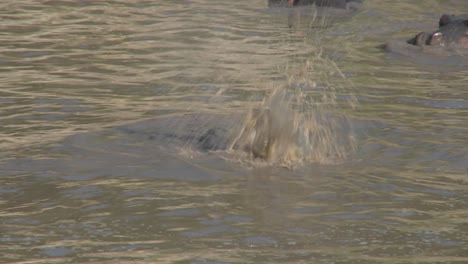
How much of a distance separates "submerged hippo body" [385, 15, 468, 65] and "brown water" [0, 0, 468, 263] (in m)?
0.19

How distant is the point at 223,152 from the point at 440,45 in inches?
216

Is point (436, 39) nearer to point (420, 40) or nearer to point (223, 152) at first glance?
point (420, 40)

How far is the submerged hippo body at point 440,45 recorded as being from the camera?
39.5 ft

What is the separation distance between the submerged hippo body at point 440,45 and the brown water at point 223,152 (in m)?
0.19

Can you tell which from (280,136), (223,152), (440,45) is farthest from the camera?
(440,45)

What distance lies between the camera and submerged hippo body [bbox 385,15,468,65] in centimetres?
1205

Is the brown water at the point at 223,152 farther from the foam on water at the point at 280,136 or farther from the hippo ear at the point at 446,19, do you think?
the hippo ear at the point at 446,19

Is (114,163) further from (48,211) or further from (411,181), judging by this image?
(411,181)

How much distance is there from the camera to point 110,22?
1409 centimetres

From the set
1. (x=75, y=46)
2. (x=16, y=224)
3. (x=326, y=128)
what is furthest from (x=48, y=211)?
(x=75, y=46)

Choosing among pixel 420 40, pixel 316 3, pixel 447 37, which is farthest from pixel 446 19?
pixel 316 3

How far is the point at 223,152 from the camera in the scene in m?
7.49

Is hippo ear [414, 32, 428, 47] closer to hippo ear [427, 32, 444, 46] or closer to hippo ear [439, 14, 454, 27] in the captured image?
hippo ear [427, 32, 444, 46]

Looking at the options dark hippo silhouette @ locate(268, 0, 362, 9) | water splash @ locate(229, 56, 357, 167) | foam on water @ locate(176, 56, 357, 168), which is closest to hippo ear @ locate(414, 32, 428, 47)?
dark hippo silhouette @ locate(268, 0, 362, 9)
